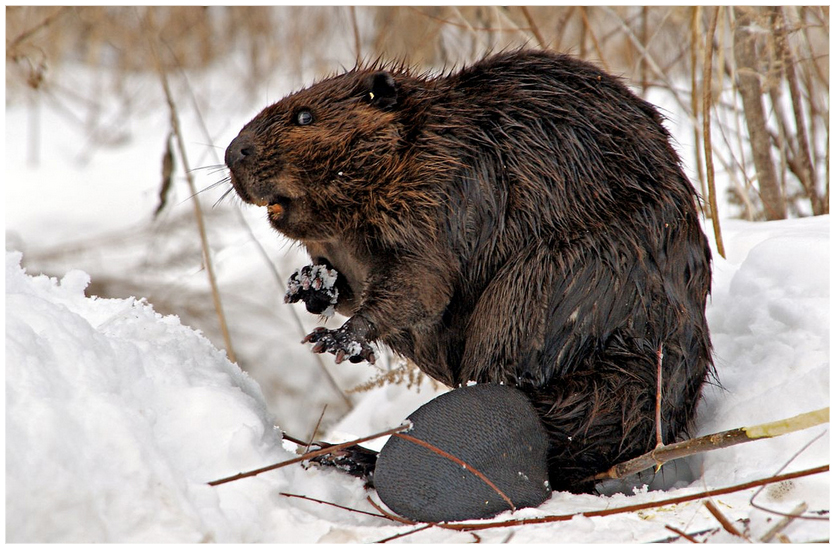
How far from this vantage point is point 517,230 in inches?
75.7

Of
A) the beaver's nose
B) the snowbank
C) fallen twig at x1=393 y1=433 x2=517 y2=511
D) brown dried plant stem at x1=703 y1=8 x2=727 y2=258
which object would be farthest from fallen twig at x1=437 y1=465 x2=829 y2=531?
brown dried plant stem at x1=703 y1=8 x2=727 y2=258

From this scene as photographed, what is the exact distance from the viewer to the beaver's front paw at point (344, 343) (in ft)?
6.01

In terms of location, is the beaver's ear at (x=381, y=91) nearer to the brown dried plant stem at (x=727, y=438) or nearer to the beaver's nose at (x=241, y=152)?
the beaver's nose at (x=241, y=152)

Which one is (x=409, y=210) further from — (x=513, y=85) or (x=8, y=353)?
(x=8, y=353)

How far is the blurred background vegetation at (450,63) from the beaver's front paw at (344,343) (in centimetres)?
80

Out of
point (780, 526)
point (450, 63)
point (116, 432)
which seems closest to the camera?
point (780, 526)

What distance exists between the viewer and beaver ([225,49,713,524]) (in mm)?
1833

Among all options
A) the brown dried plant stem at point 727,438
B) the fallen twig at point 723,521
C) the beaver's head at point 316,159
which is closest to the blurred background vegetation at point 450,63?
the beaver's head at point 316,159

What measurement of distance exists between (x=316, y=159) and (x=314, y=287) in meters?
0.35

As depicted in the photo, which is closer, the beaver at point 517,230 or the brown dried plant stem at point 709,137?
the beaver at point 517,230

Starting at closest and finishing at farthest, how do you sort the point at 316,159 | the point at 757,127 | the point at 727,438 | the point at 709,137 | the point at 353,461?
the point at 727,438 < the point at 353,461 < the point at 316,159 < the point at 709,137 < the point at 757,127

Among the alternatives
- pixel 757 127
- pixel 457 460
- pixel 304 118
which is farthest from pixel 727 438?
pixel 757 127

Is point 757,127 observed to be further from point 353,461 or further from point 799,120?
point 353,461

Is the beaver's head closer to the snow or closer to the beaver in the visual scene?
the beaver
